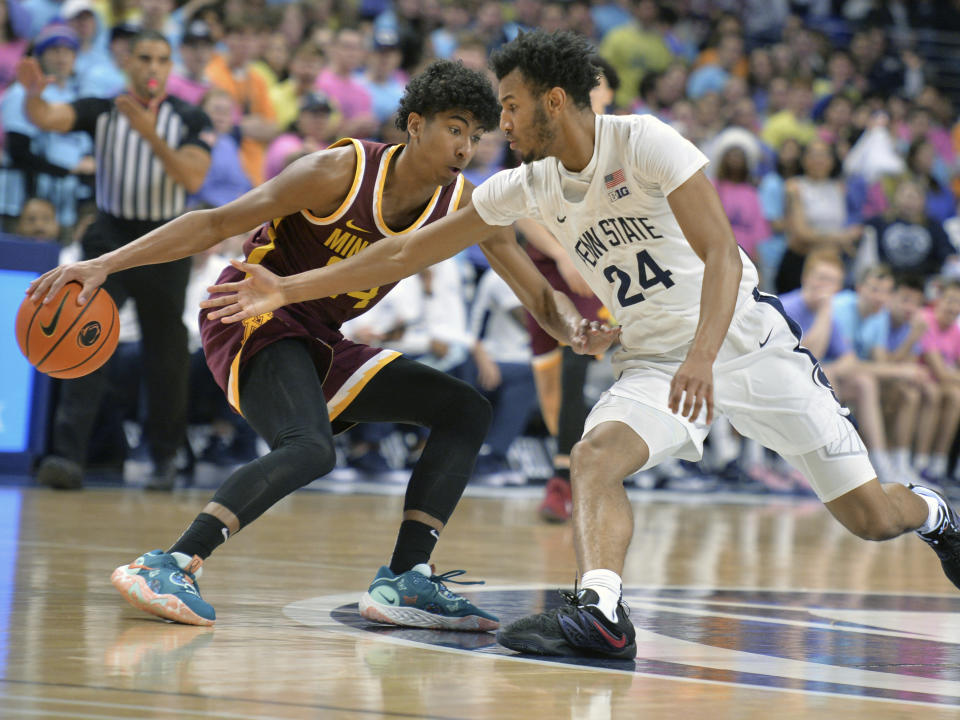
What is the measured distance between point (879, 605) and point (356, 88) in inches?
273

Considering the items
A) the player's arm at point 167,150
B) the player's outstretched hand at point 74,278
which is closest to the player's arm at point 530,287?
the player's outstretched hand at point 74,278

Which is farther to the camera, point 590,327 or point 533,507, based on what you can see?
point 533,507

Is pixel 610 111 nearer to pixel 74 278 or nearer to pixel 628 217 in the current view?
pixel 628 217

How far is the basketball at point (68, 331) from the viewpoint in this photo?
3730 millimetres

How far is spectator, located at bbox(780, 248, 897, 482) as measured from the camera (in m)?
9.84

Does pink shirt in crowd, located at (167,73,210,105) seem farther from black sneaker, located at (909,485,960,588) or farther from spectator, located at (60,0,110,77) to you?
black sneaker, located at (909,485,960,588)

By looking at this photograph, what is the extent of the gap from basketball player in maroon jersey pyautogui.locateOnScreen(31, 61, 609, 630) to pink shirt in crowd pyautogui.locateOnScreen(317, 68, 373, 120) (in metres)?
6.35

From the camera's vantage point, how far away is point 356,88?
10.4 m

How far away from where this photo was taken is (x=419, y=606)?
3707 millimetres

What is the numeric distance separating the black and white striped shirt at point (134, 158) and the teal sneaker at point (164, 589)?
3.99m

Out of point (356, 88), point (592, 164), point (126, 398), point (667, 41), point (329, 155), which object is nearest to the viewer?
point (592, 164)

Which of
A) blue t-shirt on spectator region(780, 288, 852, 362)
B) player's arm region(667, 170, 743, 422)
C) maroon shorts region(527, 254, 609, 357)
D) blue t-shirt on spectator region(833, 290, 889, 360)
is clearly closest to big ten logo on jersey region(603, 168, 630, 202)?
player's arm region(667, 170, 743, 422)

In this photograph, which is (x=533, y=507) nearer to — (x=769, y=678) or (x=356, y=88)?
(x=356, y=88)

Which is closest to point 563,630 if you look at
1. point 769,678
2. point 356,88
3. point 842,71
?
point 769,678
